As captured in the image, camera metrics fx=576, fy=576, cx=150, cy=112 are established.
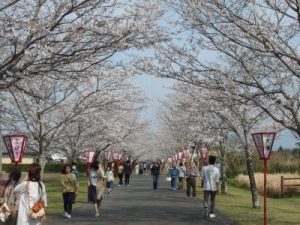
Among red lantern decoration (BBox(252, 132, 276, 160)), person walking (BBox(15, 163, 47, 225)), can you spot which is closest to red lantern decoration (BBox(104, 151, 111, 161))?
red lantern decoration (BBox(252, 132, 276, 160))

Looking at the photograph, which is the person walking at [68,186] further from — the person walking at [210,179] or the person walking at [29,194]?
the person walking at [29,194]

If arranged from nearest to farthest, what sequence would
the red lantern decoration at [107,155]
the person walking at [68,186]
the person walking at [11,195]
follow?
the person walking at [11,195] < the person walking at [68,186] < the red lantern decoration at [107,155]

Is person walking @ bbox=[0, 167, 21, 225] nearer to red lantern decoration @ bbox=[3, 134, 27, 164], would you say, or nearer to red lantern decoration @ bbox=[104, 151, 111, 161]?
red lantern decoration @ bbox=[3, 134, 27, 164]

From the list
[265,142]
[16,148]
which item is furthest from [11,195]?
[265,142]

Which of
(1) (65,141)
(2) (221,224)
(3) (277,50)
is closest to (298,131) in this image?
(3) (277,50)

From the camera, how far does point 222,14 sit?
1352 centimetres

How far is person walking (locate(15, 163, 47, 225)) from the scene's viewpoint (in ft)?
32.5

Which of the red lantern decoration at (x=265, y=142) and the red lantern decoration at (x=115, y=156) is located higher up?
the red lantern decoration at (x=115, y=156)

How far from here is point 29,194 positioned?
32.8 ft

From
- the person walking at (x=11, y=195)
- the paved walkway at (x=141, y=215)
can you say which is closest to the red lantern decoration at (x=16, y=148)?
the paved walkway at (x=141, y=215)

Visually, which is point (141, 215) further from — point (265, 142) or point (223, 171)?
point (223, 171)

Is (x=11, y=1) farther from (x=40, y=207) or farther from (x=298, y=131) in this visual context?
(x=298, y=131)

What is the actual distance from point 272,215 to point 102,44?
374 inches

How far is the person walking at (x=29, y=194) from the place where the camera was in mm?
9914
